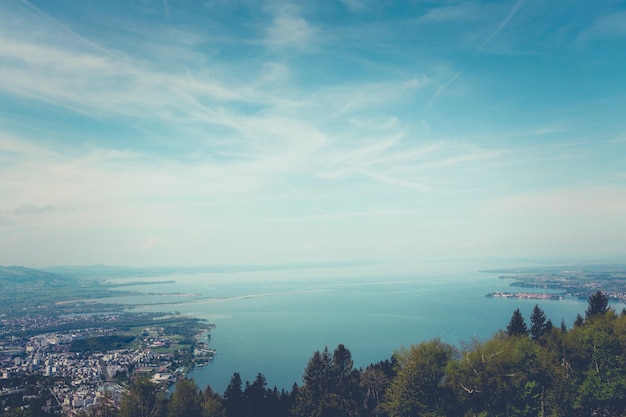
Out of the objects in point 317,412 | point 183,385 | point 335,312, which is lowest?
point 335,312

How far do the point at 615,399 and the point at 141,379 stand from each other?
67.6 ft

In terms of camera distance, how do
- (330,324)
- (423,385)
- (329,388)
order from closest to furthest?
(423,385)
(329,388)
(330,324)

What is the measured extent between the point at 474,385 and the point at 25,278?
579ft

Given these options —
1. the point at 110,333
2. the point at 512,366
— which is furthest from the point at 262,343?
the point at 512,366

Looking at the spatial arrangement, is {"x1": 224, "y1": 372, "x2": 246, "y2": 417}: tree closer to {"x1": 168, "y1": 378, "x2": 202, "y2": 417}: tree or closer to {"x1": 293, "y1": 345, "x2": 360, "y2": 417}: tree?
{"x1": 293, "y1": 345, "x2": 360, "y2": 417}: tree

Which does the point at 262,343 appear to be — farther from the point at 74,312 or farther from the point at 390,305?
the point at 74,312

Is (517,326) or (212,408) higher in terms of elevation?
(517,326)

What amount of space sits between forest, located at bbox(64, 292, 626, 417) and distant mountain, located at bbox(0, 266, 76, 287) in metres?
151

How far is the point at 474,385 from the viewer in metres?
18.0

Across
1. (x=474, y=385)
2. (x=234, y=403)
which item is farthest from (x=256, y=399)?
(x=474, y=385)

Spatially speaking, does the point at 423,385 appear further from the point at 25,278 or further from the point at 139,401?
the point at 25,278

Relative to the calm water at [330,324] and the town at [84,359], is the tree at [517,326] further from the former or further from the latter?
the calm water at [330,324]

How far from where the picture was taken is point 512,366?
18281mm

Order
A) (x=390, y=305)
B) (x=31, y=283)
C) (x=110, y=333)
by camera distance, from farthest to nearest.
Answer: (x=31, y=283) < (x=390, y=305) < (x=110, y=333)
